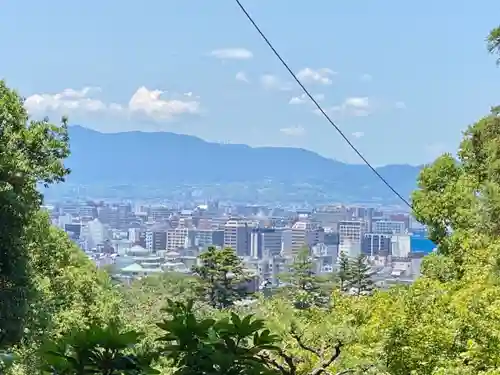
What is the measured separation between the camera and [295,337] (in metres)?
7.41

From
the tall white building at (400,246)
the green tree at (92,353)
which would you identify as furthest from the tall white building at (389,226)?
the green tree at (92,353)

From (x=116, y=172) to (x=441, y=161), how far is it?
3437 inches

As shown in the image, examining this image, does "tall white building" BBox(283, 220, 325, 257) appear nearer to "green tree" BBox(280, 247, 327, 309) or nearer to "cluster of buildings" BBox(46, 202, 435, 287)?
"cluster of buildings" BBox(46, 202, 435, 287)

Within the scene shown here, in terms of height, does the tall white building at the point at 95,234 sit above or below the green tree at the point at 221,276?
above

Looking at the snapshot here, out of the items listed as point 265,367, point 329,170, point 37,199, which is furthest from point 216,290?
point 329,170

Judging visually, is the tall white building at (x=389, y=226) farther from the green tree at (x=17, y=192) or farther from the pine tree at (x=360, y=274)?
the green tree at (x=17, y=192)

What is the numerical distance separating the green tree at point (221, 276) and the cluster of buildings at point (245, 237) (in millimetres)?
1143

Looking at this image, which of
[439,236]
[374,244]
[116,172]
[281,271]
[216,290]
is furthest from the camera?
[116,172]

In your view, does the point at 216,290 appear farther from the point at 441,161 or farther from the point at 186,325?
the point at 186,325

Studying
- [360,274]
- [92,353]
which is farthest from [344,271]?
[92,353]

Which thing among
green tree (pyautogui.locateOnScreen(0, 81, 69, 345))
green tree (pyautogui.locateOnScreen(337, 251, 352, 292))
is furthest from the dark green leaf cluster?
green tree (pyautogui.locateOnScreen(337, 251, 352, 292))

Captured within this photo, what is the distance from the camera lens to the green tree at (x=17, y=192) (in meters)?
7.85

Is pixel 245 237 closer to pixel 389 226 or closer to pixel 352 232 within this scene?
pixel 352 232

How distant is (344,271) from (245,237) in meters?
14.0
